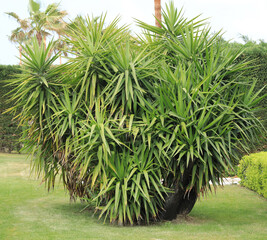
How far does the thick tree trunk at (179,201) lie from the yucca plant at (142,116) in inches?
0.7

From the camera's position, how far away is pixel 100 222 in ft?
22.6

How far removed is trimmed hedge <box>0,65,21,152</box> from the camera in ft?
59.1

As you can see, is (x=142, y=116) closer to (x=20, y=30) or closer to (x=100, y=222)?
(x=100, y=222)

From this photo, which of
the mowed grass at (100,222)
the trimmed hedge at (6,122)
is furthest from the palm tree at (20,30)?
the mowed grass at (100,222)

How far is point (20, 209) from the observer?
7.68 m

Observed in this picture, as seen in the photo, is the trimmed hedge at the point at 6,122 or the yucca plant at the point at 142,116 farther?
the trimmed hedge at the point at 6,122

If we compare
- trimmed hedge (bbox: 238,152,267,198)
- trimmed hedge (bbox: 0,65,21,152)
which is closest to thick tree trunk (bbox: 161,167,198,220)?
trimmed hedge (bbox: 238,152,267,198)

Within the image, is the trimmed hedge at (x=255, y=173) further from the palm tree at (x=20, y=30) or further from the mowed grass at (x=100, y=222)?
the palm tree at (x=20, y=30)

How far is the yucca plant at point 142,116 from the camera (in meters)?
6.17

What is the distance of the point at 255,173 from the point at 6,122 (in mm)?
11980

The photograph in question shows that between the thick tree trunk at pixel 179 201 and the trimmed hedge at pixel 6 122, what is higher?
the trimmed hedge at pixel 6 122

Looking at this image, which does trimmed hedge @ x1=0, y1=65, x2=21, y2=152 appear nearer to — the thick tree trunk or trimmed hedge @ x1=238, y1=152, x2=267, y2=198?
trimmed hedge @ x1=238, y1=152, x2=267, y2=198

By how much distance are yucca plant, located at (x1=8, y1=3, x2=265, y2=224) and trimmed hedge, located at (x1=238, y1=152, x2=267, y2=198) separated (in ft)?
10.6

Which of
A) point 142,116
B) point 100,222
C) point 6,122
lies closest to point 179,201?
point 100,222
